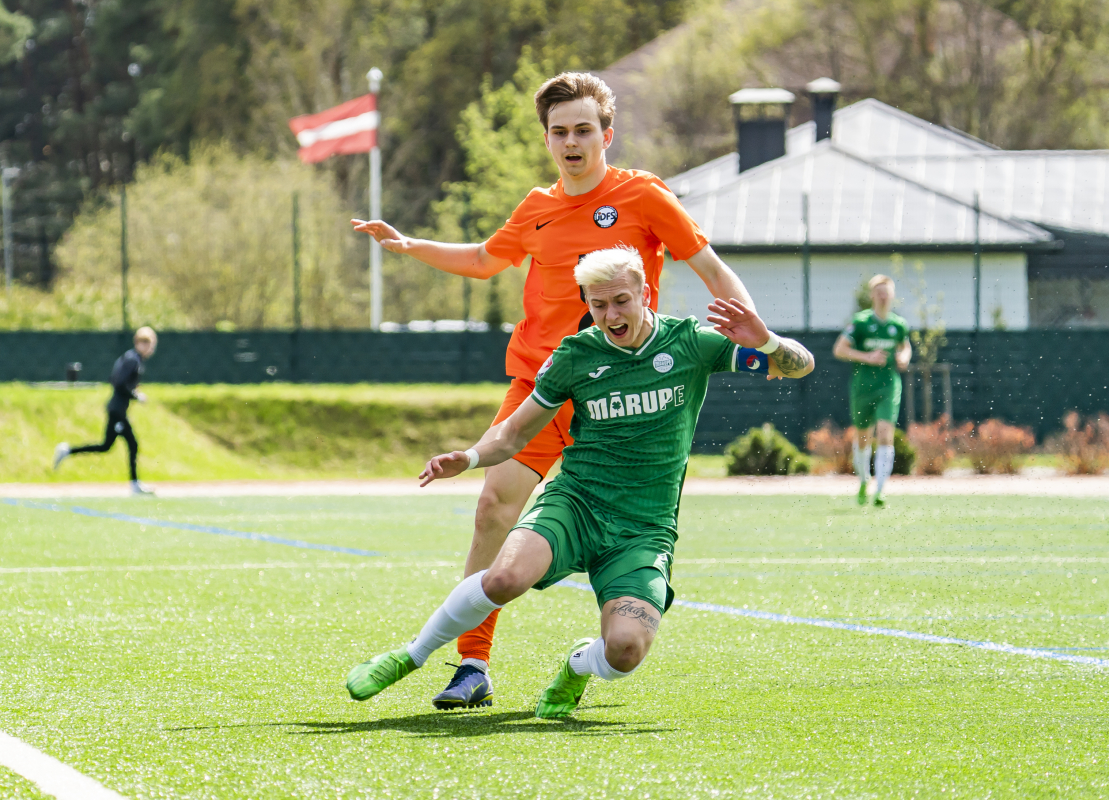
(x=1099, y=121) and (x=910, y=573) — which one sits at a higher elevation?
(x=1099, y=121)

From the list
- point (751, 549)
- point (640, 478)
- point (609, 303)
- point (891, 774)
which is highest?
point (609, 303)

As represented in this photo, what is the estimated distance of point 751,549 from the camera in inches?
425

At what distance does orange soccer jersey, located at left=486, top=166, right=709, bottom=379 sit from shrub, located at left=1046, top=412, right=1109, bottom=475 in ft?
48.8

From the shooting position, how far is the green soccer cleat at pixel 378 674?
467cm

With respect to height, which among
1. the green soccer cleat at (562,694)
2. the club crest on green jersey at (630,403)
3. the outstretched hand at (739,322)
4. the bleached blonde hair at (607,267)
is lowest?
the green soccer cleat at (562,694)

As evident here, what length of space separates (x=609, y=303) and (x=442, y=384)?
20088mm

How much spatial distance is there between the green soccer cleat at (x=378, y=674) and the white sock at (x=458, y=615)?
0.05 m

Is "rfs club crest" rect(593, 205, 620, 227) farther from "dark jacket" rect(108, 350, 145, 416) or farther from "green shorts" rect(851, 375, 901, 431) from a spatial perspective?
"dark jacket" rect(108, 350, 145, 416)

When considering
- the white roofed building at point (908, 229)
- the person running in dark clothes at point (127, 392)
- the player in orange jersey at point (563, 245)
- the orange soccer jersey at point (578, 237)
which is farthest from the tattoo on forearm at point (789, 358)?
the white roofed building at point (908, 229)

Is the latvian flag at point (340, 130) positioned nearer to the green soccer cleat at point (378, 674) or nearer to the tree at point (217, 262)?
the tree at point (217, 262)

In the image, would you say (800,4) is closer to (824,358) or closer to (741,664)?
(824,358)

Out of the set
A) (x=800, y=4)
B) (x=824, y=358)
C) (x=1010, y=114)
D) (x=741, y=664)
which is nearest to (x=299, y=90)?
(x=800, y=4)

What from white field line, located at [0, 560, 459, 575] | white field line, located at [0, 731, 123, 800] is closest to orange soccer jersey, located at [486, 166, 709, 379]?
white field line, located at [0, 731, 123, 800]

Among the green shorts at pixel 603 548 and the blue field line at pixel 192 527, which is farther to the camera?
the blue field line at pixel 192 527
